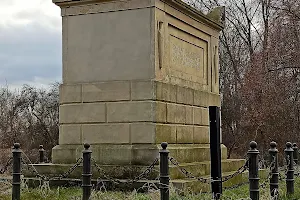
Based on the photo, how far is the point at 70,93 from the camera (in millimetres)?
13211

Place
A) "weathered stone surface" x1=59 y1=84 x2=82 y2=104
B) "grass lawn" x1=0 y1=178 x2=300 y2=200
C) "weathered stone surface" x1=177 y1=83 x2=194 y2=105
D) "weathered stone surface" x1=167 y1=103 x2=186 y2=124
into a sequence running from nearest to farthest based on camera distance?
"grass lawn" x1=0 y1=178 x2=300 y2=200 → "weathered stone surface" x1=167 y1=103 x2=186 y2=124 → "weathered stone surface" x1=59 y1=84 x2=82 y2=104 → "weathered stone surface" x1=177 y1=83 x2=194 y2=105

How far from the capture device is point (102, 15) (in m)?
13.0

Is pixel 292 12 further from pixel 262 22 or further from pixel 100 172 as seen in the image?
pixel 100 172

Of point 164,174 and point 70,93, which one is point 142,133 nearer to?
point 70,93

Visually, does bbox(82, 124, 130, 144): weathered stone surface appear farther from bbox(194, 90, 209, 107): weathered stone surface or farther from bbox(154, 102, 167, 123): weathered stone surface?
bbox(194, 90, 209, 107): weathered stone surface

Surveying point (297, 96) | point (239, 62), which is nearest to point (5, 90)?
point (239, 62)

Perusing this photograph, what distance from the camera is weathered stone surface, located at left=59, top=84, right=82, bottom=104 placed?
13102 mm

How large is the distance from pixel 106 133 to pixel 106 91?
0.90 m

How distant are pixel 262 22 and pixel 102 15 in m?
26.7

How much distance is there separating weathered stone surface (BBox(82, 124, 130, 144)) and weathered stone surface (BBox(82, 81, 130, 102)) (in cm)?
58

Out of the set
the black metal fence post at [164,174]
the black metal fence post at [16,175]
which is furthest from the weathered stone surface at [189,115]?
the black metal fence post at [16,175]

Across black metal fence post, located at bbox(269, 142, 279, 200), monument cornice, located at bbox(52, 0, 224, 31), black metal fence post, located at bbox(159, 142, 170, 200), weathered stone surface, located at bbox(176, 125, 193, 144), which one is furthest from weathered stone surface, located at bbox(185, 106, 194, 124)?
black metal fence post, located at bbox(159, 142, 170, 200)

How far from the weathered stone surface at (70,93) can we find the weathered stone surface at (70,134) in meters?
0.57

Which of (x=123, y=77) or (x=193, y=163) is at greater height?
(x=123, y=77)
